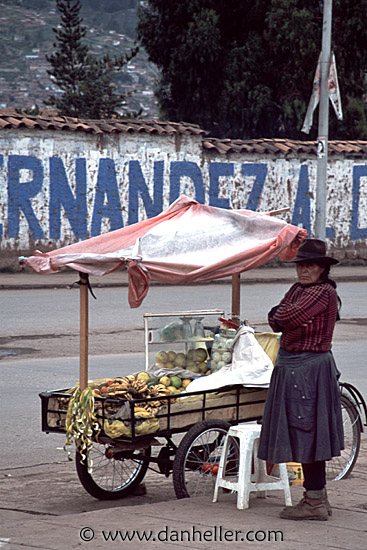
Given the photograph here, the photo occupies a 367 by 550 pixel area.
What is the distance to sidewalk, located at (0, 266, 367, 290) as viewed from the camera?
21.2 m

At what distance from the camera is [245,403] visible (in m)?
6.82

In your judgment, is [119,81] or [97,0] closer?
[119,81]

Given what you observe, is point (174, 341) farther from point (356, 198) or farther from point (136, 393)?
point (356, 198)

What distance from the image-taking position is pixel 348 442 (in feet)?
23.2

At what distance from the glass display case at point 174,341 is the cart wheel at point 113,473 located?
767 millimetres

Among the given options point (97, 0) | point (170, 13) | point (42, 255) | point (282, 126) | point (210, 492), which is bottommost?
point (210, 492)

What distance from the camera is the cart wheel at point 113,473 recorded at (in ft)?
21.7

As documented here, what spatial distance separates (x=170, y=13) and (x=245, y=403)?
28.3 metres

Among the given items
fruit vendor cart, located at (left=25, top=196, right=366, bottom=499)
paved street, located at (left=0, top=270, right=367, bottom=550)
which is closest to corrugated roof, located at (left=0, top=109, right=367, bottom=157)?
paved street, located at (left=0, top=270, right=367, bottom=550)

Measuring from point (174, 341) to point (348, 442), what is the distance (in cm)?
154

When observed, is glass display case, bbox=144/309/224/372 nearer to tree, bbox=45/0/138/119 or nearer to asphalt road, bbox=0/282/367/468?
asphalt road, bbox=0/282/367/468

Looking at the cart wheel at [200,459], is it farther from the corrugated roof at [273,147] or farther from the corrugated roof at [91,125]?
the corrugated roof at [273,147]

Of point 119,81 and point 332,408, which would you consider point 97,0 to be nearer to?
point 119,81

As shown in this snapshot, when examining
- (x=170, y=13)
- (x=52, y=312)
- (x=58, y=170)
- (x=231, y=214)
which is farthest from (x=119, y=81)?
(x=231, y=214)
